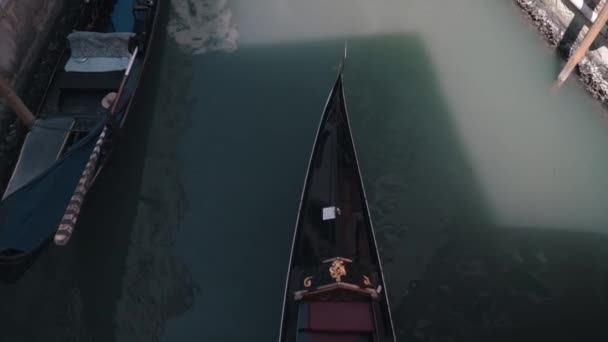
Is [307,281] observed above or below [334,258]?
below

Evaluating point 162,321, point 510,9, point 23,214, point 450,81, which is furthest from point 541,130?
point 23,214

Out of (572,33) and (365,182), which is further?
(572,33)

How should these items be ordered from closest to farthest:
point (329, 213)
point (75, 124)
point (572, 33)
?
point (329, 213) → point (75, 124) → point (572, 33)

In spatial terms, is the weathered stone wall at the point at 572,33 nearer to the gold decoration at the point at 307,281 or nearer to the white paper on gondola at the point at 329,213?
the white paper on gondola at the point at 329,213

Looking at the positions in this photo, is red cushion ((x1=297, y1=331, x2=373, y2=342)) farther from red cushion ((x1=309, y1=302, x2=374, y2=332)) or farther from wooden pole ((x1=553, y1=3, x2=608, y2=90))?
wooden pole ((x1=553, y1=3, x2=608, y2=90))

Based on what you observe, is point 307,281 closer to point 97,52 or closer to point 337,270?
point 337,270

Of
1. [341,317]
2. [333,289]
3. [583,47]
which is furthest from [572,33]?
[341,317]

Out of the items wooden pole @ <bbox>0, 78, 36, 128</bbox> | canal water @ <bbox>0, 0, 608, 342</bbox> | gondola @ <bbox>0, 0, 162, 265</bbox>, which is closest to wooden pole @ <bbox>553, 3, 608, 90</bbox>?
canal water @ <bbox>0, 0, 608, 342</bbox>

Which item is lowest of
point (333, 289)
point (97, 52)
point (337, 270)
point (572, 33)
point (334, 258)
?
point (333, 289)
